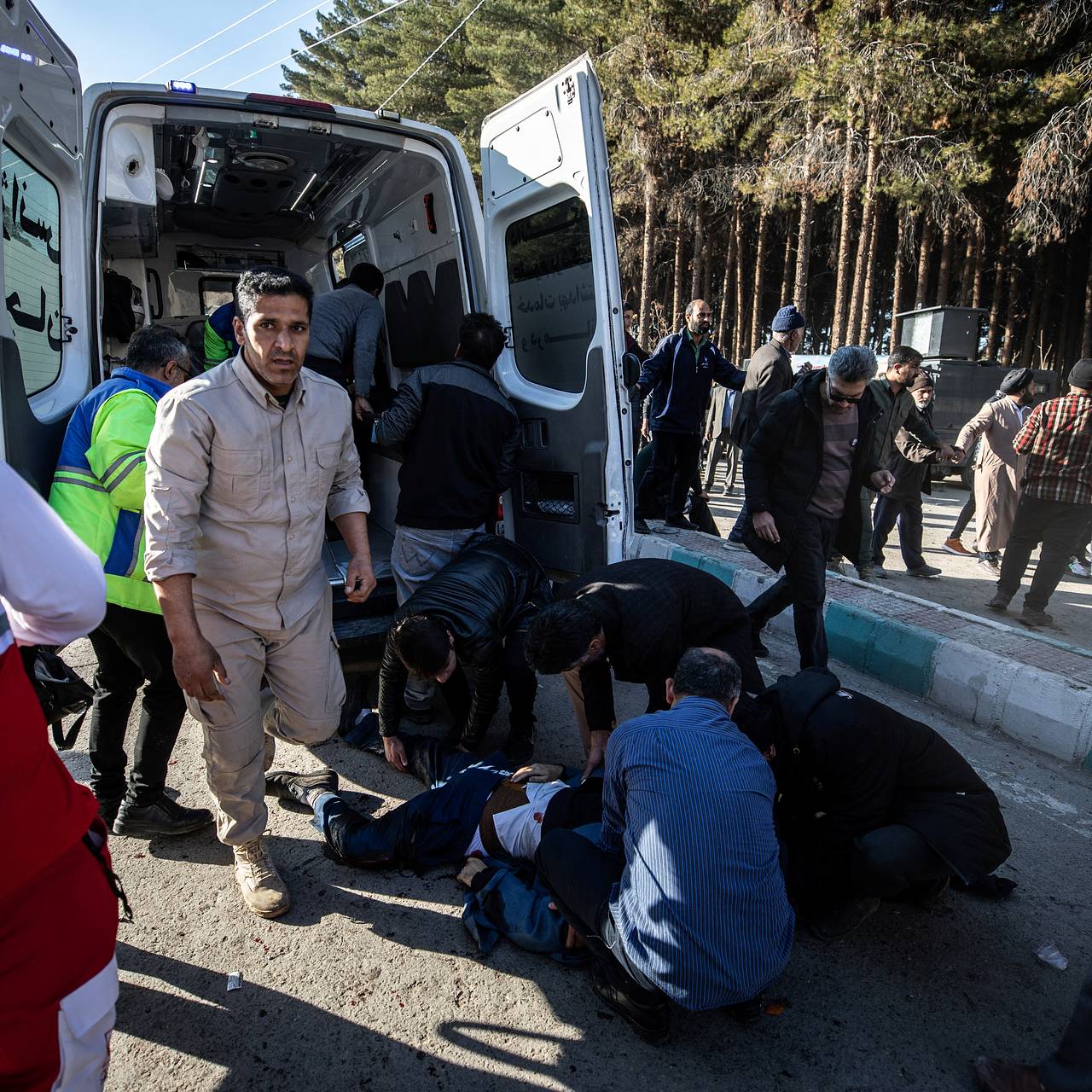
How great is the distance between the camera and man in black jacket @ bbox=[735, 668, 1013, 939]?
221 centimetres

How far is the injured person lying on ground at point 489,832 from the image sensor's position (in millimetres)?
2350

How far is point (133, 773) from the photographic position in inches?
109

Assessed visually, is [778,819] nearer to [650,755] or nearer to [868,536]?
[650,755]

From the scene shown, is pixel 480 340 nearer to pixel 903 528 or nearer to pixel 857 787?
pixel 857 787

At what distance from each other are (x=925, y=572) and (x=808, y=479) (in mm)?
3063

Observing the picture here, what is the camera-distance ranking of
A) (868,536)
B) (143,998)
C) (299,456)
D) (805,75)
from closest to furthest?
1. (143,998)
2. (299,456)
3. (868,536)
4. (805,75)

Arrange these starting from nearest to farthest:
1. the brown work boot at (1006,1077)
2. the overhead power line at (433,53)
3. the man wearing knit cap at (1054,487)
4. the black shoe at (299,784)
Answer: the brown work boot at (1006,1077) → the black shoe at (299,784) → the man wearing knit cap at (1054,487) → the overhead power line at (433,53)

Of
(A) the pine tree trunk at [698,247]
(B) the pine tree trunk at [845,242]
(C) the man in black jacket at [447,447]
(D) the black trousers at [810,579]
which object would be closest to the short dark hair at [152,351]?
(C) the man in black jacket at [447,447]

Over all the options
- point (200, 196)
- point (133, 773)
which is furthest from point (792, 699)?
point (200, 196)

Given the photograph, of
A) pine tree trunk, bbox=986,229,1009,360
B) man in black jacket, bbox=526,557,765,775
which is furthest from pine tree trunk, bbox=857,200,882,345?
man in black jacket, bbox=526,557,765,775

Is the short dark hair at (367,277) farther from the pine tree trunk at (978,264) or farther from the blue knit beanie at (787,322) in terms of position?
the pine tree trunk at (978,264)

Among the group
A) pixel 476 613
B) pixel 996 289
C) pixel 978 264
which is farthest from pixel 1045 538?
pixel 996 289

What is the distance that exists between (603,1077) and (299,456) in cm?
184

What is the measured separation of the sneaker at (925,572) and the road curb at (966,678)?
6.59 feet
